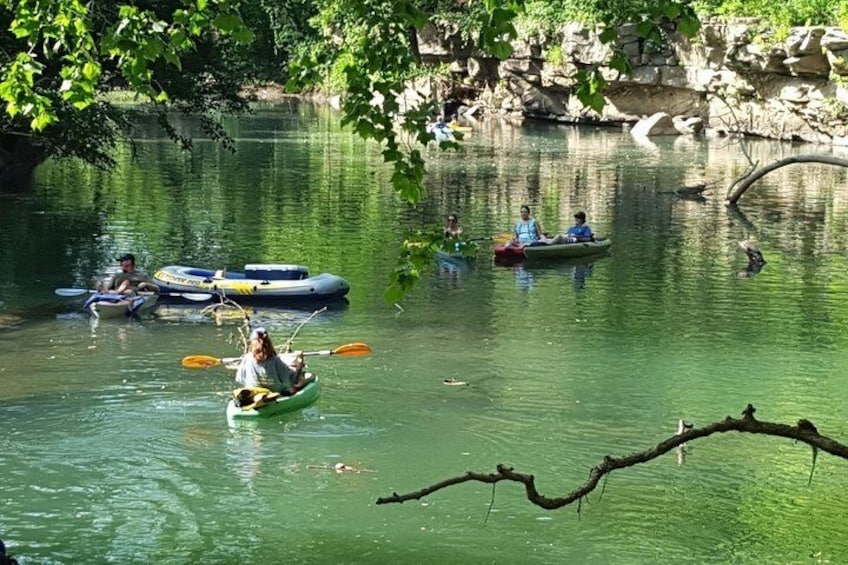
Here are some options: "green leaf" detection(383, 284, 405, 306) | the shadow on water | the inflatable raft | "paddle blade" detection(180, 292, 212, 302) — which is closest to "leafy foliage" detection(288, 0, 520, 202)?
"green leaf" detection(383, 284, 405, 306)

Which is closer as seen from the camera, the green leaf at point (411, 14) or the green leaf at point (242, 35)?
the green leaf at point (411, 14)

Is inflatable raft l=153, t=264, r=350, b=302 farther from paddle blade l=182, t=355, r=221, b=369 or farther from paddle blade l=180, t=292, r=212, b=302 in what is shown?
paddle blade l=182, t=355, r=221, b=369

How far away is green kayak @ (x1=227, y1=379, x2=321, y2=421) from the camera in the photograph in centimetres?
1335

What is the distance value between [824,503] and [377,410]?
190 inches

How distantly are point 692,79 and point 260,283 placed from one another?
36.3 m

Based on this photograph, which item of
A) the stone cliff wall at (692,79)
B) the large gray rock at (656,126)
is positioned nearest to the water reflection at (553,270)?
the stone cliff wall at (692,79)

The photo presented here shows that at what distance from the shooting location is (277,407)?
1352cm

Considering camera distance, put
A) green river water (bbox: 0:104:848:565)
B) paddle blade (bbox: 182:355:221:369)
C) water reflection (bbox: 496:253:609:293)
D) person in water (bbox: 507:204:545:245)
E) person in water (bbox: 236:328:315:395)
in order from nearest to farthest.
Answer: green river water (bbox: 0:104:848:565), person in water (bbox: 236:328:315:395), paddle blade (bbox: 182:355:221:369), water reflection (bbox: 496:253:609:293), person in water (bbox: 507:204:545:245)

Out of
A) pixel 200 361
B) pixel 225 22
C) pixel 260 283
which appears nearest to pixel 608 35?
pixel 225 22

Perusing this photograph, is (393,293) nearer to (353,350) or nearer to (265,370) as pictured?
(265,370)

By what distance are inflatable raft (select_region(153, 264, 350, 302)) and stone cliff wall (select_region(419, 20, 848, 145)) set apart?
2070 cm

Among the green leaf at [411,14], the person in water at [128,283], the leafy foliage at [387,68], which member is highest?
the green leaf at [411,14]

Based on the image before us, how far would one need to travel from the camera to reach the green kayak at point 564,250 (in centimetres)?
2389

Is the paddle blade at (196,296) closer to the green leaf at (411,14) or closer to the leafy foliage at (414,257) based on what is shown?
the leafy foliage at (414,257)
